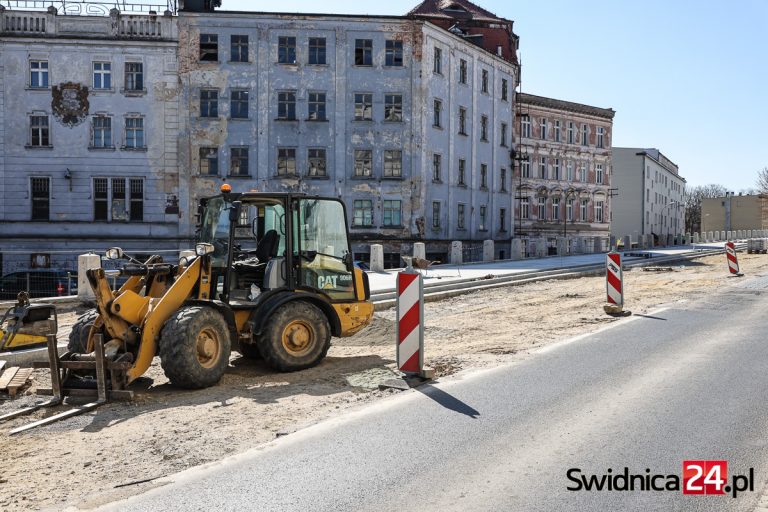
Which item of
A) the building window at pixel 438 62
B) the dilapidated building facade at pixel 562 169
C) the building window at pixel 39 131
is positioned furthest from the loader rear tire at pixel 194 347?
the dilapidated building facade at pixel 562 169

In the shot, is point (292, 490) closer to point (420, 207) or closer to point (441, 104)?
point (420, 207)

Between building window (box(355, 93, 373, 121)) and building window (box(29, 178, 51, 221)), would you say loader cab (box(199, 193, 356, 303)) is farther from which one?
building window (box(29, 178, 51, 221))

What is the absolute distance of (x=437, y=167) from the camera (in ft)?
136

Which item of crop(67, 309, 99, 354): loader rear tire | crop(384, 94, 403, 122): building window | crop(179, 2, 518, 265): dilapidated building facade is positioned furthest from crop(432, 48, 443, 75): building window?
crop(67, 309, 99, 354): loader rear tire

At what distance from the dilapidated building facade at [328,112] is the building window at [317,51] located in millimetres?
53

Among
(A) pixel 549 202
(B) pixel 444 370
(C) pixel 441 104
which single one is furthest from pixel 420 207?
(B) pixel 444 370

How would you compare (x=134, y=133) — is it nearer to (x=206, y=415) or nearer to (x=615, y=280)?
(x=615, y=280)

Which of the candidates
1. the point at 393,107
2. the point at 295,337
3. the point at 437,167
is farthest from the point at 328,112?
the point at 295,337

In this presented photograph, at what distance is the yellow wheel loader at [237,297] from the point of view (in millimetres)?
8414

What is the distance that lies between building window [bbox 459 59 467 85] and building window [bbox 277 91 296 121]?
1082cm

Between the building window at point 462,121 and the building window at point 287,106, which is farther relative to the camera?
A: the building window at point 462,121

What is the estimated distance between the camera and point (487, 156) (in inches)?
1838

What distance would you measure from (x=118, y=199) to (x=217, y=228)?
97.2 ft

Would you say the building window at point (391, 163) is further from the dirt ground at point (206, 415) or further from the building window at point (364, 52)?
the dirt ground at point (206, 415)
